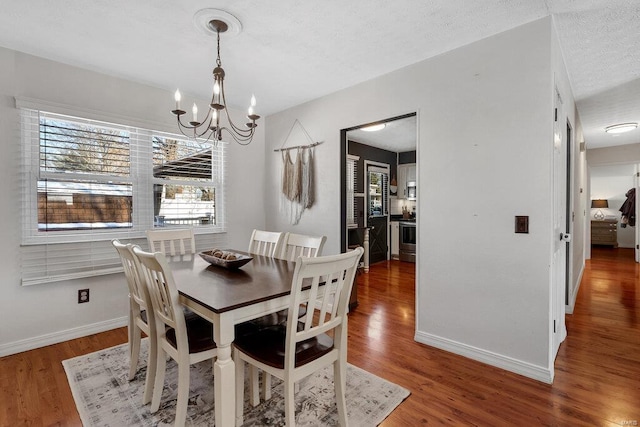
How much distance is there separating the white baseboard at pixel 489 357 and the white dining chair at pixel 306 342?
124 centimetres

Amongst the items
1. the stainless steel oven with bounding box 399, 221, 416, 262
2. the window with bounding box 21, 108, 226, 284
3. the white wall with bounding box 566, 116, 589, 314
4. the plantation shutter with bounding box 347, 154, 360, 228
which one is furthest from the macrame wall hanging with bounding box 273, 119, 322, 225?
the stainless steel oven with bounding box 399, 221, 416, 262

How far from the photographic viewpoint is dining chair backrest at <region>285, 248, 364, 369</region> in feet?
4.26

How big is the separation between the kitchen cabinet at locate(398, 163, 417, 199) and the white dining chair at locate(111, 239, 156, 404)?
569 cm

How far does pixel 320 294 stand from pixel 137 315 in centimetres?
128

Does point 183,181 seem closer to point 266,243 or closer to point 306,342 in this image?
point 266,243

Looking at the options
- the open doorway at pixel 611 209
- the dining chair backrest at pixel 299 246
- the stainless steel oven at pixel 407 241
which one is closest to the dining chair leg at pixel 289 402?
the dining chair backrest at pixel 299 246

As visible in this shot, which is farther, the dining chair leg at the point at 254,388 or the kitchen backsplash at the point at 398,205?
the kitchen backsplash at the point at 398,205

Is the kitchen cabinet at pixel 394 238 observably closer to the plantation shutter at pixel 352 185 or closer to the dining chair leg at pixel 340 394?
the plantation shutter at pixel 352 185

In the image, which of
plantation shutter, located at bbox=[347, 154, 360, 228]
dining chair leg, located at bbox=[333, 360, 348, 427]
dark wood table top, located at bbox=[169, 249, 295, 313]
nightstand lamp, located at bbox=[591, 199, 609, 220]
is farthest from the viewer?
nightstand lamp, located at bbox=[591, 199, 609, 220]

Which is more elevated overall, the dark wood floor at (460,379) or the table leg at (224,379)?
the table leg at (224,379)

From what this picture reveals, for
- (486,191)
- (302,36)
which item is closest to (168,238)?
(302,36)

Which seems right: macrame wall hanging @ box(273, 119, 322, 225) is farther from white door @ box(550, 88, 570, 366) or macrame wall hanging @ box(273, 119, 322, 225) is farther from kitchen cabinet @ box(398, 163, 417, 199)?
kitchen cabinet @ box(398, 163, 417, 199)

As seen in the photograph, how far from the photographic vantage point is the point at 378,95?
2889 millimetres

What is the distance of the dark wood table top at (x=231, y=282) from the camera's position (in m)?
1.41
